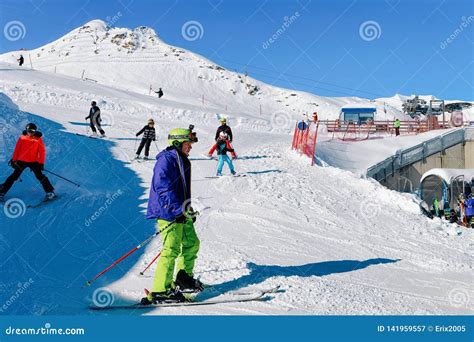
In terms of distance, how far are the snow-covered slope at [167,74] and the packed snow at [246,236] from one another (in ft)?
119

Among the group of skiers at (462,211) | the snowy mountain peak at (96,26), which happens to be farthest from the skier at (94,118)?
the snowy mountain peak at (96,26)

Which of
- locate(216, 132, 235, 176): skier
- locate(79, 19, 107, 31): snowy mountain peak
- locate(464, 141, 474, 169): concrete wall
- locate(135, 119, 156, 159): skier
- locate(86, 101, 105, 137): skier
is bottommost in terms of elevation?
locate(216, 132, 235, 176): skier

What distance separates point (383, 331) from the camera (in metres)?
5.32

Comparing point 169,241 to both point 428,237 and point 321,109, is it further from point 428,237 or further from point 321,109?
point 321,109

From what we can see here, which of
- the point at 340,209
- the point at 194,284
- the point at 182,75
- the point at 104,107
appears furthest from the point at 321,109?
the point at 194,284

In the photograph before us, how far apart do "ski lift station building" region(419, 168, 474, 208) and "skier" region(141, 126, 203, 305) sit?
15215mm

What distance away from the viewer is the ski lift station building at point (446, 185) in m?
19.5

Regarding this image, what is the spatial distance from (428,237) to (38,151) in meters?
7.87

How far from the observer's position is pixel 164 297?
18.9 ft

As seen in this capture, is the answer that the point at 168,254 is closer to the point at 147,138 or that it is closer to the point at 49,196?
the point at 49,196

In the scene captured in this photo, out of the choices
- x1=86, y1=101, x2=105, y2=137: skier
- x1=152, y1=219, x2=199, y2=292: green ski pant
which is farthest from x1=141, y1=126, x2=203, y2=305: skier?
x1=86, y1=101, x2=105, y2=137: skier

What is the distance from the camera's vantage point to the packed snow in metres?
6.24

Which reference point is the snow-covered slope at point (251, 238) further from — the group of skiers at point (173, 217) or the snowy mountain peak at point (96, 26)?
the snowy mountain peak at point (96, 26)

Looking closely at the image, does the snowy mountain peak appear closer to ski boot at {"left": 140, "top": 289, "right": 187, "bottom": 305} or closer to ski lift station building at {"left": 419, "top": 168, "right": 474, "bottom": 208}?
ski lift station building at {"left": 419, "top": 168, "right": 474, "bottom": 208}
